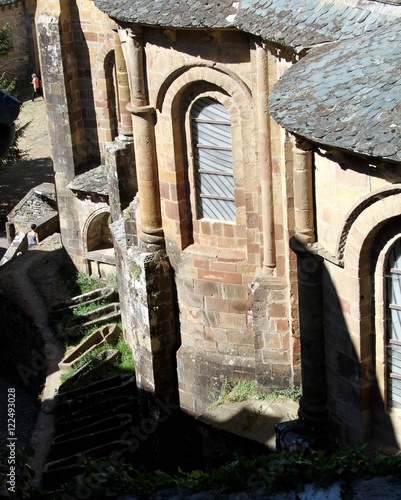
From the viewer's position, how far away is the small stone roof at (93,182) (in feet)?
90.3

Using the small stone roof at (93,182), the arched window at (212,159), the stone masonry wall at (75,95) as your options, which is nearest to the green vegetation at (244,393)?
the arched window at (212,159)

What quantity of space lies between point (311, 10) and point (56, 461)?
393 inches

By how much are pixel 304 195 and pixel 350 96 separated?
79.9 inches

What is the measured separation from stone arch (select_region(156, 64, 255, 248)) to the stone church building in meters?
0.03

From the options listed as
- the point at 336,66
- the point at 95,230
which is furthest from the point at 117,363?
the point at 336,66

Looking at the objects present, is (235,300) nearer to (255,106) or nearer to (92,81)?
(255,106)

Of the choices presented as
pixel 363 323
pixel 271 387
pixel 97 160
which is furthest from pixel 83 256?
pixel 363 323

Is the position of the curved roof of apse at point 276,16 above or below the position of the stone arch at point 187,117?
above

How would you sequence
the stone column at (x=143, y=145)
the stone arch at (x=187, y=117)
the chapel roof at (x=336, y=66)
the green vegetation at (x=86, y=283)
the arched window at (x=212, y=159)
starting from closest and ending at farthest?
the chapel roof at (x=336, y=66) → the stone arch at (x=187, y=117) → the arched window at (x=212, y=159) → the stone column at (x=143, y=145) → the green vegetation at (x=86, y=283)

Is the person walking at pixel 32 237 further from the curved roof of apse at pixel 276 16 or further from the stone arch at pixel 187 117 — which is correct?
the curved roof of apse at pixel 276 16

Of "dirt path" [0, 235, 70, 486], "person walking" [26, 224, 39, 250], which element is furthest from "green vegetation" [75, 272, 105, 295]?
"person walking" [26, 224, 39, 250]

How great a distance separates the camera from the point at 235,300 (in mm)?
19188

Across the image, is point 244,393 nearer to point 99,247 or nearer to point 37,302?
point 37,302

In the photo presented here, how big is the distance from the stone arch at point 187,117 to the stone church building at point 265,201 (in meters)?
0.03
